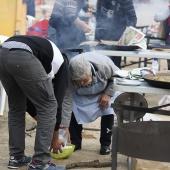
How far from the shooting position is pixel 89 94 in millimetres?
5039

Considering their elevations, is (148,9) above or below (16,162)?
above

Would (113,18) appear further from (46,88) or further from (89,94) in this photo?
(46,88)

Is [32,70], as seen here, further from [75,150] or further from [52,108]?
[75,150]

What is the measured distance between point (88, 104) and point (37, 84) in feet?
3.73

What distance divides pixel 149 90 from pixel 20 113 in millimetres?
1237

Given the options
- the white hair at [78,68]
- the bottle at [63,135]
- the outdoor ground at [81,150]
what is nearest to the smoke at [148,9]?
the outdoor ground at [81,150]

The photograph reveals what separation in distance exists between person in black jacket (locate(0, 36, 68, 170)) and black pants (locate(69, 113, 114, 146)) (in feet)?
2.40

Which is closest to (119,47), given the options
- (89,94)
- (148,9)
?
(89,94)

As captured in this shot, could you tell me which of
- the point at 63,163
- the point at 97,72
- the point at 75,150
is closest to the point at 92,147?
the point at 75,150

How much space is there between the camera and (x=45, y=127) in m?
4.22

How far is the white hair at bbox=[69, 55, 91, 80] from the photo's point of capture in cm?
445

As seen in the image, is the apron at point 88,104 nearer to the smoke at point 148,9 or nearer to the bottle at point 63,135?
the bottle at point 63,135

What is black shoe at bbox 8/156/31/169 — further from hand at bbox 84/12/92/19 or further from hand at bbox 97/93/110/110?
hand at bbox 84/12/92/19

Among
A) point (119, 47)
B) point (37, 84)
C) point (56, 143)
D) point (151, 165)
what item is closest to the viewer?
point (37, 84)
